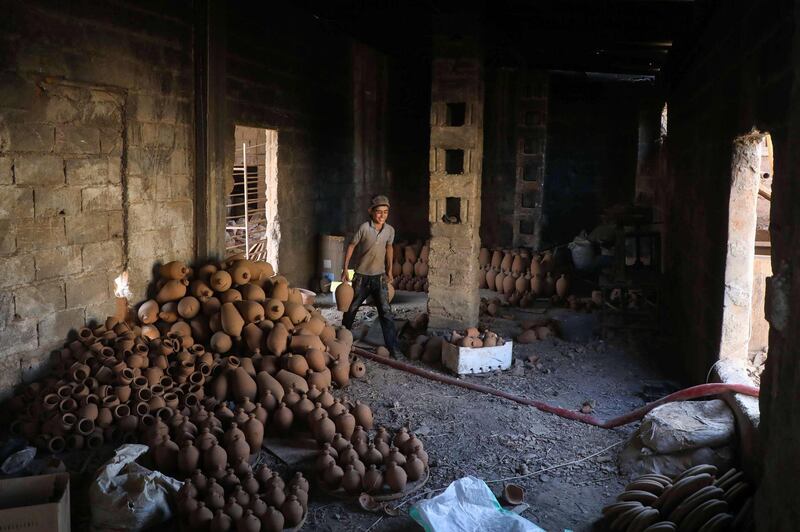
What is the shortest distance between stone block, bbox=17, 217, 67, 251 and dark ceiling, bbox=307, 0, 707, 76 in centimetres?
492

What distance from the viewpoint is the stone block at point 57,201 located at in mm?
5910

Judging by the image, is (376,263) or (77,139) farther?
(376,263)

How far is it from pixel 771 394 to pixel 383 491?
2.53m

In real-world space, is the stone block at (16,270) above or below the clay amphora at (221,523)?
above

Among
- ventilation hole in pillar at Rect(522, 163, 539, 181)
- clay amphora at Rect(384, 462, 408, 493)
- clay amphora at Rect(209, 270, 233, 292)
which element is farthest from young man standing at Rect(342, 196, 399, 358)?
ventilation hole in pillar at Rect(522, 163, 539, 181)

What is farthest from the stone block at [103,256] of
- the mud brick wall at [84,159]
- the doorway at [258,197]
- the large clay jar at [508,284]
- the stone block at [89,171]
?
the large clay jar at [508,284]

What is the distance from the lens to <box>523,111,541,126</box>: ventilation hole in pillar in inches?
512

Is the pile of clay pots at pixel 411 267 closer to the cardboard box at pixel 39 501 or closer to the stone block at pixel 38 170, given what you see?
the stone block at pixel 38 170

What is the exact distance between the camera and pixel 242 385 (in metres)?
6.04

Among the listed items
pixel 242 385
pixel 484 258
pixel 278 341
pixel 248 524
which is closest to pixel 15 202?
pixel 242 385

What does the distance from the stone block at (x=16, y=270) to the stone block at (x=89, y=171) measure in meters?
0.85

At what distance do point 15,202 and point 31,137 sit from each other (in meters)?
0.57

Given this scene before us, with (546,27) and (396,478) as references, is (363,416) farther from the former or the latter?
(546,27)

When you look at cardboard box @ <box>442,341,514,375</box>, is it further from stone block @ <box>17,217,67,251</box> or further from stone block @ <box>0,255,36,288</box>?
stone block @ <box>0,255,36,288</box>
